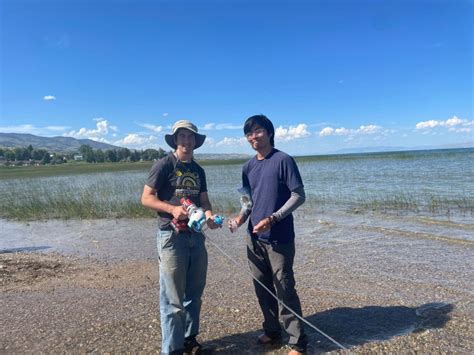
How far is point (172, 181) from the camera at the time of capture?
Answer: 13.8 ft

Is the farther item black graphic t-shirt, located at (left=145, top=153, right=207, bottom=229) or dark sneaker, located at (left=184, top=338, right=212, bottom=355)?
dark sneaker, located at (left=184, top=338, right=212, bottom=355)

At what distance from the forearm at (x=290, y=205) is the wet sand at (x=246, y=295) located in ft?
5.52

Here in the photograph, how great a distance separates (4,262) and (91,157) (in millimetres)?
124608

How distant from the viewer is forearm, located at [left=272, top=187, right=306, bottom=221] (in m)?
4.10

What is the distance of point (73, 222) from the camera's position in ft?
57.4

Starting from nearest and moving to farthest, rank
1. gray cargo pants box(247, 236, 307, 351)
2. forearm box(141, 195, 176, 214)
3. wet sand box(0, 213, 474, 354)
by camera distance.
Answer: forearm box(141, 195, 176, 214) < gray cargo pants box(247, 236, 307, 351) < wet sand box(0, 213, 474, 354)

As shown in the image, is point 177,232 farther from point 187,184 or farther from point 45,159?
point 45,159

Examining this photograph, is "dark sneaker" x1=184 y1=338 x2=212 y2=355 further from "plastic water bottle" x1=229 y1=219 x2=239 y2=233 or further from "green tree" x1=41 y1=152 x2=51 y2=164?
"green tree" x1=41 y1=152 x2=51 y2=164

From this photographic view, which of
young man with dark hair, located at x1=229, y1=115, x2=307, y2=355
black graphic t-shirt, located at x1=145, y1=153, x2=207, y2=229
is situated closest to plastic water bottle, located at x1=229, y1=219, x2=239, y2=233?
young man with dark hair, located at x1=229, y1=115, x2=307, y2=355

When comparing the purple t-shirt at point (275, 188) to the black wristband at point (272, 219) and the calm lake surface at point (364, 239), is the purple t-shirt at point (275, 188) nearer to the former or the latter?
the black wristband at point (272, 219)

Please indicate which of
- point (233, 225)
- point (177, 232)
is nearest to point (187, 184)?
point (177, 232)

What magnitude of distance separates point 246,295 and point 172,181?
3.20m

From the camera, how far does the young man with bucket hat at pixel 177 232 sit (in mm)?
4098

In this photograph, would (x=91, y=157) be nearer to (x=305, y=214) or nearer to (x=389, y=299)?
(x=305, y=214)
